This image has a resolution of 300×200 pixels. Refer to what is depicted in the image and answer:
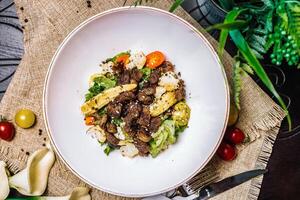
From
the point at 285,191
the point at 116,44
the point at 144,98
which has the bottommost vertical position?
the point at 285,191

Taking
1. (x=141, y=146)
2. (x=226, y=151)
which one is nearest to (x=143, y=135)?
(x=141, y=146)

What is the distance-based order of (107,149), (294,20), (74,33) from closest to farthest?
(294,20), (74,33), (107,149)

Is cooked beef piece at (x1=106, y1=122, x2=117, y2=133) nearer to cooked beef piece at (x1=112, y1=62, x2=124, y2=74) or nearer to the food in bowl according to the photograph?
the food in bowl

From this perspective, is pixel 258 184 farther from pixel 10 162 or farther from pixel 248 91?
pixel 10 162

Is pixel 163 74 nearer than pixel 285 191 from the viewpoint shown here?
Yes

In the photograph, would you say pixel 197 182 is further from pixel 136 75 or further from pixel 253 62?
pixel 253 62

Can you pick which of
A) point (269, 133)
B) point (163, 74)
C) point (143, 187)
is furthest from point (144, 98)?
point (269, 133)

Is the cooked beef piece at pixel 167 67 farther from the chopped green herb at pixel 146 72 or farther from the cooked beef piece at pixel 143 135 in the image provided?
the cooked beef piece at pixel 143 135

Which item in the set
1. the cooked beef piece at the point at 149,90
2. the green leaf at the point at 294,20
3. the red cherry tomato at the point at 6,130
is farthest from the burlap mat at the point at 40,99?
the green leaf at the point at 294,20
